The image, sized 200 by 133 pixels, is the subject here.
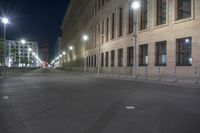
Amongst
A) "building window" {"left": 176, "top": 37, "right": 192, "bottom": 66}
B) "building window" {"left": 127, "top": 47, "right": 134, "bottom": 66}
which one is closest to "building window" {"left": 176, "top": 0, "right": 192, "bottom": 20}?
"building window" {"left": 176, "top": 37, "right": 192, "bottom": 66}

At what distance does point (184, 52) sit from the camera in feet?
92.3

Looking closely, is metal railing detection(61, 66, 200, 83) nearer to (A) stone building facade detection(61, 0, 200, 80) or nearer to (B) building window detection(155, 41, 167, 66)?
(A) stone building facade detection(61, 0, 200, 80)

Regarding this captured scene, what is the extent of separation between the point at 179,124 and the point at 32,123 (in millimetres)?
3678

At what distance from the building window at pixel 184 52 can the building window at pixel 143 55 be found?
6.66 m

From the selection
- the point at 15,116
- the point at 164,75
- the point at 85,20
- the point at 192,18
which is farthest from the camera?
the point at 85,20

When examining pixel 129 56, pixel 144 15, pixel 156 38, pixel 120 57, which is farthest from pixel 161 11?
pixel 120 57

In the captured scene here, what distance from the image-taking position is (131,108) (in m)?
9.66

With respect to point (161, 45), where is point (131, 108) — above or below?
below

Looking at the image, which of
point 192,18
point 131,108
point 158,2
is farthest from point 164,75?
point 131,108

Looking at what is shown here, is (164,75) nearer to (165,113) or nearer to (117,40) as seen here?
(117,40)

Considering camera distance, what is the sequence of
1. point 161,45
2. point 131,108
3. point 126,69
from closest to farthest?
point 131,108 → point 161,45 → point 126,69

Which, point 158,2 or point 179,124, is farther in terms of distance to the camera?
point 158,2

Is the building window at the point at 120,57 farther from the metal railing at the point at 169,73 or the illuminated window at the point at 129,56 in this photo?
the metal railing at the point at 169,73

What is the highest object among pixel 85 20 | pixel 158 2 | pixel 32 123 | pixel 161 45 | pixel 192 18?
pixel 85 20
